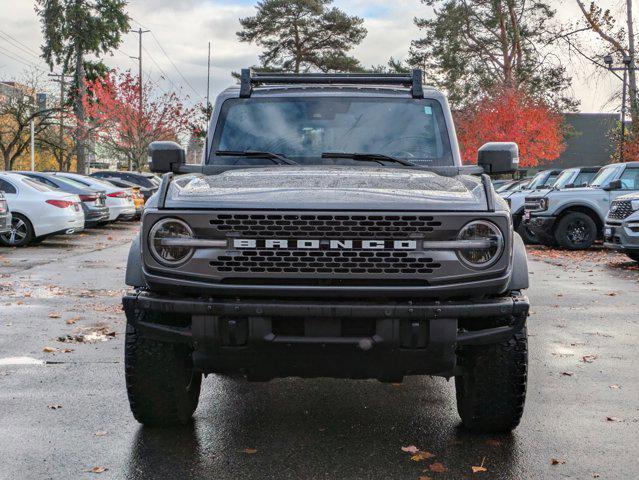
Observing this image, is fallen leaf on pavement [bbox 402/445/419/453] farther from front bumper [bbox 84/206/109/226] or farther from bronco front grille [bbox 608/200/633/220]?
front bumper [bbox 84/206/109/226]

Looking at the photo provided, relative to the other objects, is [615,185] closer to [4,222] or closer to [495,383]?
[4,222]

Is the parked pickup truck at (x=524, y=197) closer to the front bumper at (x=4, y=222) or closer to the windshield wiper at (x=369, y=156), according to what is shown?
the front bumper at (x=4, y=222)

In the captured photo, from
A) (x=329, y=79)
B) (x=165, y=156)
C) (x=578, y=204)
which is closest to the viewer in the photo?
(x=165, y=156)

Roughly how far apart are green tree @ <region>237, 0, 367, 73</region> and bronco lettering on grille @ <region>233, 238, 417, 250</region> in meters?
49.1

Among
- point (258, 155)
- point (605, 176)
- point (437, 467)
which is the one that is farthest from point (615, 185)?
point (437, 467)

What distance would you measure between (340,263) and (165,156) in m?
2.06

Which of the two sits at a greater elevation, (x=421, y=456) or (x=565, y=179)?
(x=565, y=179)

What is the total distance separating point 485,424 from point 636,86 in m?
32.6

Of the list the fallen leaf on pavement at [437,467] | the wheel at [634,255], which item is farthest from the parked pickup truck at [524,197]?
the fallen leaf on pavement at [437,467]

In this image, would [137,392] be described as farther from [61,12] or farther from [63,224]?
[61,12]

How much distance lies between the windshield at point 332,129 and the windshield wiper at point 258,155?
30 mm

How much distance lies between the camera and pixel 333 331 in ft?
13.1

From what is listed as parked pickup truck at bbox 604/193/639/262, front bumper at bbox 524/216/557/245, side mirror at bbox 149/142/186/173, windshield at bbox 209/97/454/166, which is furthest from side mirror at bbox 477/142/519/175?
front bumper at bbox 524/216/557/245

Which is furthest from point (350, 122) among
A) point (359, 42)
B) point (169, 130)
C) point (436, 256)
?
point (169, 130)
